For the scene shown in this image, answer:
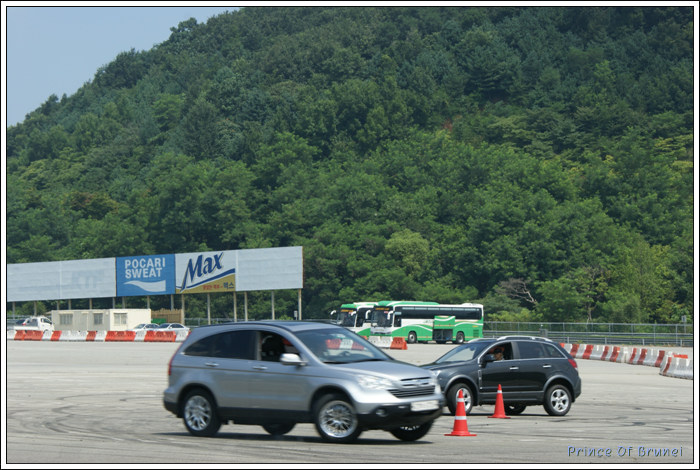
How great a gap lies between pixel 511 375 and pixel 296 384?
6559 mm

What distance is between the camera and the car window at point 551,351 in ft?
68.1

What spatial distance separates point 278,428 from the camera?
16.4 m

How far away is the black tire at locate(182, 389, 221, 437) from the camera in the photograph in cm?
1580

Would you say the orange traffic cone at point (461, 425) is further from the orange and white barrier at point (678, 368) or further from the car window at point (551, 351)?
the orange and white barrier at point (678, 368)

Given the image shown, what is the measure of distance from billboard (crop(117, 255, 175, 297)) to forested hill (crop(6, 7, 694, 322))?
18195 mm

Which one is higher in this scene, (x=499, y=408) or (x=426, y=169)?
(x=426, y=169)

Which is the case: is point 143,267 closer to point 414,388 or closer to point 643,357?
point 643,357

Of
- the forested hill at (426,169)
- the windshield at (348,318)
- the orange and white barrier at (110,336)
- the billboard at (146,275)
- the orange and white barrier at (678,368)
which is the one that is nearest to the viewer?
the orange and white barrier at (678,368)

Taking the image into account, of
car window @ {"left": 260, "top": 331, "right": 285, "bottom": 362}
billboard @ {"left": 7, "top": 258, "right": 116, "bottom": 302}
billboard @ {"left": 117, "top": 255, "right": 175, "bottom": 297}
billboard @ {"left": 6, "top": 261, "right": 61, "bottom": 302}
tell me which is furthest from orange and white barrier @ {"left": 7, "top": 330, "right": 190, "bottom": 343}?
car window @ {"left": 260, "top": 331, "right": 285, "bottom": 362}

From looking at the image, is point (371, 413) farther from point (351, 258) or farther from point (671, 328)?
point (351, 258)

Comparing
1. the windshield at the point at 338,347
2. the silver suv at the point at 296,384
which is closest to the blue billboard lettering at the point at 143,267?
the silver suv at the point at 296,384

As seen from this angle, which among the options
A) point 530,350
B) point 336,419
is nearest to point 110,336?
point 530,350

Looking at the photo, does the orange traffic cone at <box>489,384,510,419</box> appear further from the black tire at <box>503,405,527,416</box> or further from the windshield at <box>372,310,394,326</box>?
the windshield at <box>372,310,394,326</box>

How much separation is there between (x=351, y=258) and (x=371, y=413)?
91.2m
